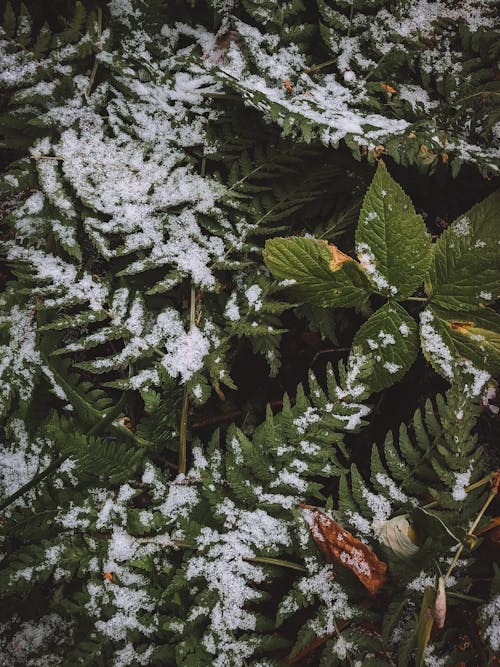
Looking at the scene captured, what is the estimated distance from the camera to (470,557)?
5.40 feet

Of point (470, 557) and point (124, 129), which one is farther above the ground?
point (124, 129)

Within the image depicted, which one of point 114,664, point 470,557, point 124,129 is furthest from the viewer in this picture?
point 124,129

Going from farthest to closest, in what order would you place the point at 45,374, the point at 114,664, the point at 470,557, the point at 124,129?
the point at 124,129
the point at 45,374
the point at 470,557
the point at 114,664

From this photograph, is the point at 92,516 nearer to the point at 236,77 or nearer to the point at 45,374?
the point at 45,374

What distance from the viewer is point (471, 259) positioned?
171 centimetres

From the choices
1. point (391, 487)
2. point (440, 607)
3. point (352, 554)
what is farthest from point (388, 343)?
point (440, 607)

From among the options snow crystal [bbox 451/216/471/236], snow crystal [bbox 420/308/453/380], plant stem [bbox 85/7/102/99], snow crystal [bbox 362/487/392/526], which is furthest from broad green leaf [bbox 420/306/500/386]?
plant stem [bbox 85/7/102/99]

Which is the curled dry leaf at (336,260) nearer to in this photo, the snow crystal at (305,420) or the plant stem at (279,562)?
the snow crystal at (305,420)

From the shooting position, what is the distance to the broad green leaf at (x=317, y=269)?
5.66 ft

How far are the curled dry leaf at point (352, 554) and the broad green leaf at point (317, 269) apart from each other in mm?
851

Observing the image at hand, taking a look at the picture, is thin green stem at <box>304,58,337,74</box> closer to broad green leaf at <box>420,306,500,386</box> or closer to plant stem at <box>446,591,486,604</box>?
broad green leaf at <box>420,306,500,386</box>

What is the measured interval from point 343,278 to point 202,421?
889 mm

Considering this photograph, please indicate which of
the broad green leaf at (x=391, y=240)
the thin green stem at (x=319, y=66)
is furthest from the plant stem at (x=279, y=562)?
the thin green stem at (x=319, y=66)

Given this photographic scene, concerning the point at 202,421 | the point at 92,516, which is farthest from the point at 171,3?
the point at 92,516
